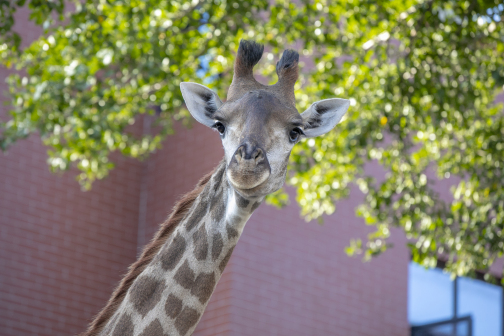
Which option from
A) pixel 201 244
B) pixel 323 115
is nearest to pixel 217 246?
pixel 201 244

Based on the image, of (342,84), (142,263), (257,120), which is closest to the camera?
(257,120)

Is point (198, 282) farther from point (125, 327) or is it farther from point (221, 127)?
point (221, 127)

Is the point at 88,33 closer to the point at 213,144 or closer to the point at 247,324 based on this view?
the point at 213,144

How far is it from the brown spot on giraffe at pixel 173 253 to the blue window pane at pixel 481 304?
9532 millimetres

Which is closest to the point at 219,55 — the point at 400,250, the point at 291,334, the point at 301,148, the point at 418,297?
the point at 301,148

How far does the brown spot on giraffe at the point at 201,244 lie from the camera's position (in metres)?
3.40

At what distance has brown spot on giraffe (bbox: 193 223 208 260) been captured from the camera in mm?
3398

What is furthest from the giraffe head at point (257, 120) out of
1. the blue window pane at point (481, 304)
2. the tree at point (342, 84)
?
the blue window pane at point (481, 304)

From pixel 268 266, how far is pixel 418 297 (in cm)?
297

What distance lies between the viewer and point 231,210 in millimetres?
3316

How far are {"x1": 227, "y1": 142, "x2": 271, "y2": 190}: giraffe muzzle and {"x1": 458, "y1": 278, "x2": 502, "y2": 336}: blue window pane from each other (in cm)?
994

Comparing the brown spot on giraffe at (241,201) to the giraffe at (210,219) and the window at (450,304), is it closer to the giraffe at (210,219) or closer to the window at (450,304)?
the giraffe at (210,219)

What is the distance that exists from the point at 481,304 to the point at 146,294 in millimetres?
10042

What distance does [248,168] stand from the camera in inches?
116
